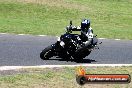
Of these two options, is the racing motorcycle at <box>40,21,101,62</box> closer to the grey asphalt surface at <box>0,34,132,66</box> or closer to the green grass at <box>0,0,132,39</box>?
the grey asphalt surface at <box>0,34,132,66</box>

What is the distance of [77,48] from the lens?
1587 cm

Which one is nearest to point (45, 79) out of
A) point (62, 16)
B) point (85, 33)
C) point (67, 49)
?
point (67, 49)

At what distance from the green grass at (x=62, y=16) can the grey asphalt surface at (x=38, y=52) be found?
2239 millimetres

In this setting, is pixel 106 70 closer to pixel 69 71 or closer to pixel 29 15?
pixel 69 71

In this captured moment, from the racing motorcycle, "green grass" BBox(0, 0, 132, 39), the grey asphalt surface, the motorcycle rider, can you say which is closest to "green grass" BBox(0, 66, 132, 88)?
the grey asphalt surface

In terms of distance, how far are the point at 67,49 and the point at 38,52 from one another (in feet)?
6.36

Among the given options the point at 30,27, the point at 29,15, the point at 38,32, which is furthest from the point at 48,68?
the point at 29,15

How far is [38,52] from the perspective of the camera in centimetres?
1741

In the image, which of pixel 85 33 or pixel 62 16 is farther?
pixel 62 16

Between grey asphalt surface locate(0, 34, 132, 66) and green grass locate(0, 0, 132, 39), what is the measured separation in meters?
2.24

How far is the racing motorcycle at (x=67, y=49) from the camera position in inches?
622

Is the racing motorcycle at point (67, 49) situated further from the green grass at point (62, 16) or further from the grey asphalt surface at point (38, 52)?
the green grass at point (62, 16)

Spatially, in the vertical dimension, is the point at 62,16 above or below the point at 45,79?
below

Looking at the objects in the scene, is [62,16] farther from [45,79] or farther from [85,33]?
[45,79]
